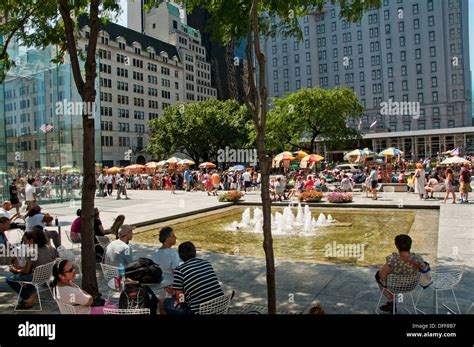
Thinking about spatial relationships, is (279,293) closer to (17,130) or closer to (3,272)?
(3,272)

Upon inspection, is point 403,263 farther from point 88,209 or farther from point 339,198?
point 339,198

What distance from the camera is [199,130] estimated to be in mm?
60469

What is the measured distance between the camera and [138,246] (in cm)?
1127

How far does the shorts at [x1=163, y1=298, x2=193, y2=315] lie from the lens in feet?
15.3

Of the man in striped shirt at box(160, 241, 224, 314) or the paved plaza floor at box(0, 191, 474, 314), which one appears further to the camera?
the paved plaza floor at box(0, 191, 474, 314)

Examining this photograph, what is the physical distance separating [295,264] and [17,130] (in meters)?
19.2

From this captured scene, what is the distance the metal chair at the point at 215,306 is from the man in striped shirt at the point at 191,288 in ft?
0.42

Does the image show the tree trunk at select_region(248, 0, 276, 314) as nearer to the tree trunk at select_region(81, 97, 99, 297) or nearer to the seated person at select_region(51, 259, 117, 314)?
the seated person at select_region(51, 259, 117, 314)

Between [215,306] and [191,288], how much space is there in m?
0.38

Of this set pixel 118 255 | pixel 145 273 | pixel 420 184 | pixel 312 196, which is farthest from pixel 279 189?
pixel 145 273

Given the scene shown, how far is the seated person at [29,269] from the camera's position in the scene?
6352 millimetres

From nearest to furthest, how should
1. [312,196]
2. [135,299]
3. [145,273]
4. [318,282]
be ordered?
[135,299] < [145,273] < [318,282] < [312,196]

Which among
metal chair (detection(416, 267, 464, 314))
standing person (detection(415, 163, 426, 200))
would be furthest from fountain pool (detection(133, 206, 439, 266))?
metal chair (detection(416, 267, 464, 314))
